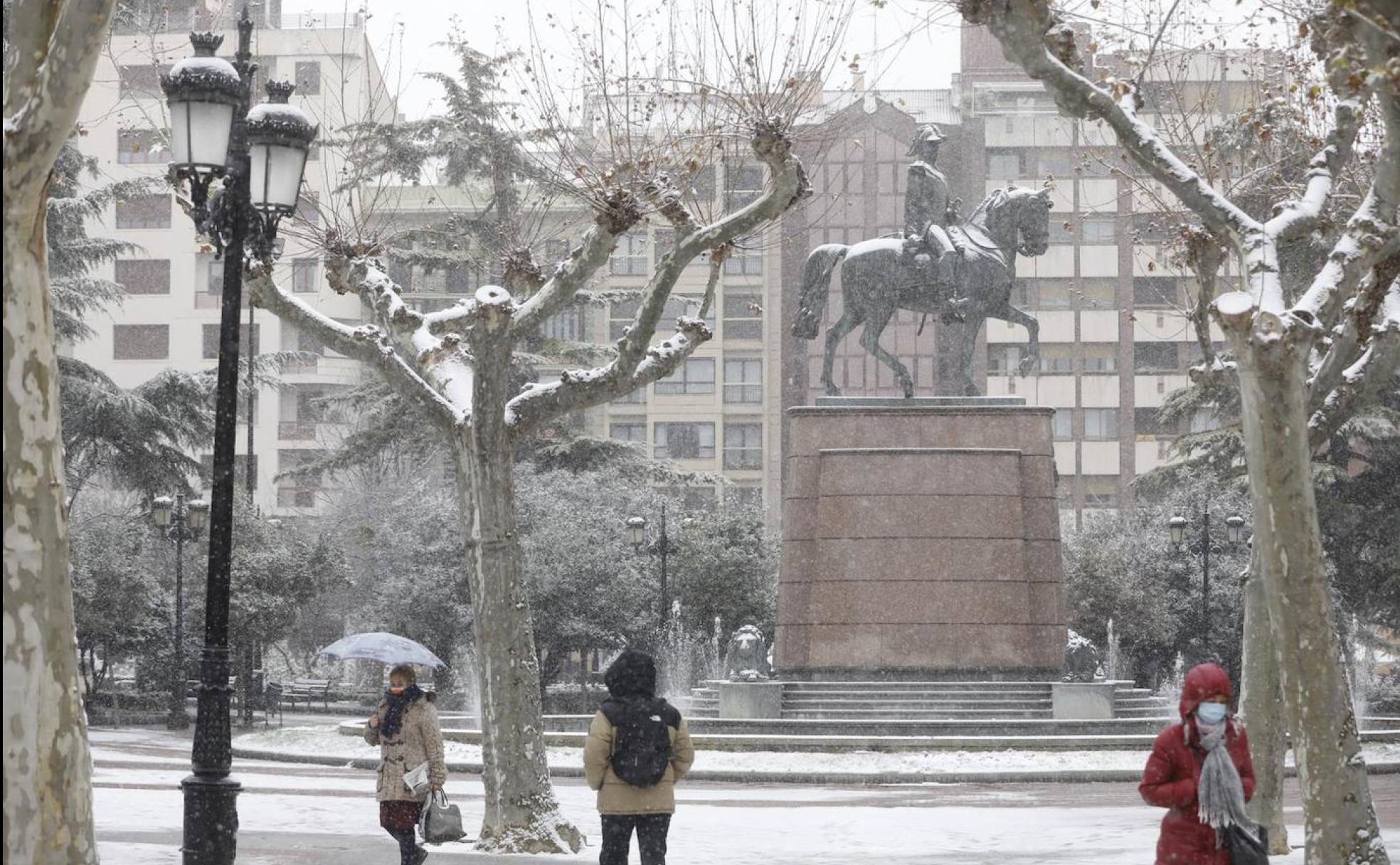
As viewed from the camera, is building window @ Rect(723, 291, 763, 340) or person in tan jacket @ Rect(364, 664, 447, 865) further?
building window @ Rect(723, 291, 763, 340)

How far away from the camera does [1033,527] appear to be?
26.9 m

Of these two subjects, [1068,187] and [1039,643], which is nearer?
[1039,643]

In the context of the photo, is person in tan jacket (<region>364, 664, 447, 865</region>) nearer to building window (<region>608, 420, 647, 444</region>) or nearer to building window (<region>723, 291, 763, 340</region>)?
Result: building window (<region>608, 420, 647, 444</region>)

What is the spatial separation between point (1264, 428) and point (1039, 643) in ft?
53.2

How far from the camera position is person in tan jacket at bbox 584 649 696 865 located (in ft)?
29.9

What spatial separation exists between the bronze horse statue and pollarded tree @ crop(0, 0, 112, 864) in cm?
2042

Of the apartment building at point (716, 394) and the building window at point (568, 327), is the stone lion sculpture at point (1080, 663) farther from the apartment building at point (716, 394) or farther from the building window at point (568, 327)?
the apartment building at point (716, 394)

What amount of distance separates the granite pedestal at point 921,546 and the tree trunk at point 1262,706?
12494mm

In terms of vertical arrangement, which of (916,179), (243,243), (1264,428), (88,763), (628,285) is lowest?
(88,763)

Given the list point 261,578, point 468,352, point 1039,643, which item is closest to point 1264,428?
point 468,352

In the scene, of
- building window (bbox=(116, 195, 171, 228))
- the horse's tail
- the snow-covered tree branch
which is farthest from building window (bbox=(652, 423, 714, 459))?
the snow-covered tree branch

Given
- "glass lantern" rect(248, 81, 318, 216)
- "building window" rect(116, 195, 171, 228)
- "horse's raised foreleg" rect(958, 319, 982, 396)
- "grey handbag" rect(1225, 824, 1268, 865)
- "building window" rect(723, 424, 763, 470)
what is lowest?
"grey handbag" rect(1225, 824, 1268, 865)

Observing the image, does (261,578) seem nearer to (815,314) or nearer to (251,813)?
(815,314)

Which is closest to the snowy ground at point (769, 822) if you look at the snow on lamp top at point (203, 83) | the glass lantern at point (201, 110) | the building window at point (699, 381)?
the glass lantern at point (201, 110)
